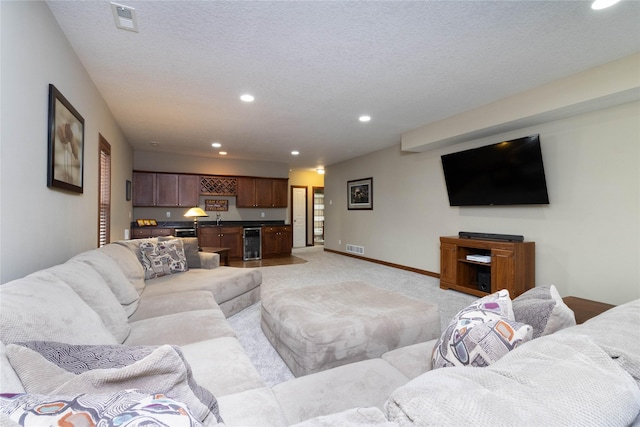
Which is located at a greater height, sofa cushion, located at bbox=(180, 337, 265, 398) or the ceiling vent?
the ceiling vent

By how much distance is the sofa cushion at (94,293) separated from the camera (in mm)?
1441

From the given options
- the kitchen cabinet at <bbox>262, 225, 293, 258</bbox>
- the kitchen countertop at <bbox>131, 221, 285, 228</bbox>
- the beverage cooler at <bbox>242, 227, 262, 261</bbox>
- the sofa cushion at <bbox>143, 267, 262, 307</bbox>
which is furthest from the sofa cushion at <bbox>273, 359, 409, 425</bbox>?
the kitchen cabinet at <bbox>262, 225, 293, 258</bbox>

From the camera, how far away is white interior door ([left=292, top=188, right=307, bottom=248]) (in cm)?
927

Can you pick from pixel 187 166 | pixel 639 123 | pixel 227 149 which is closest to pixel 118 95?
pixel 227 149

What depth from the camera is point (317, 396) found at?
3.45ft

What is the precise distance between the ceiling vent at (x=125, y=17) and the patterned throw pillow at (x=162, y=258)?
2035 mm

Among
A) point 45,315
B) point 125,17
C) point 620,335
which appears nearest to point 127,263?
point 45,315

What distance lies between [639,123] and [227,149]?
604 cm

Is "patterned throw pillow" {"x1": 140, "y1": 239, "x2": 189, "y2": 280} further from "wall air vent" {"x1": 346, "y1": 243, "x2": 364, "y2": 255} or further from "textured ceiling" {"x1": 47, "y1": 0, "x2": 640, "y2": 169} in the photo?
"wall air vent" {"x1": 346, "y1": 243, "x2": 364, "y2": 255}

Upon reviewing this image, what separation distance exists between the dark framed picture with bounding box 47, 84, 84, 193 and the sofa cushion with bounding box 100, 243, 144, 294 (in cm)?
55

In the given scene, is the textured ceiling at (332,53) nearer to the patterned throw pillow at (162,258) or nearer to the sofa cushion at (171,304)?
the patterned throw pillow at (162,258)

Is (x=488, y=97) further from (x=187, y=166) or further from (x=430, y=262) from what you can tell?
(x=187, y=166)

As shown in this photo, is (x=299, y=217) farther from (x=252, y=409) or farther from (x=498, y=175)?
(x=252, y=409)

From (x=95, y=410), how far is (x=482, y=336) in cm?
100
